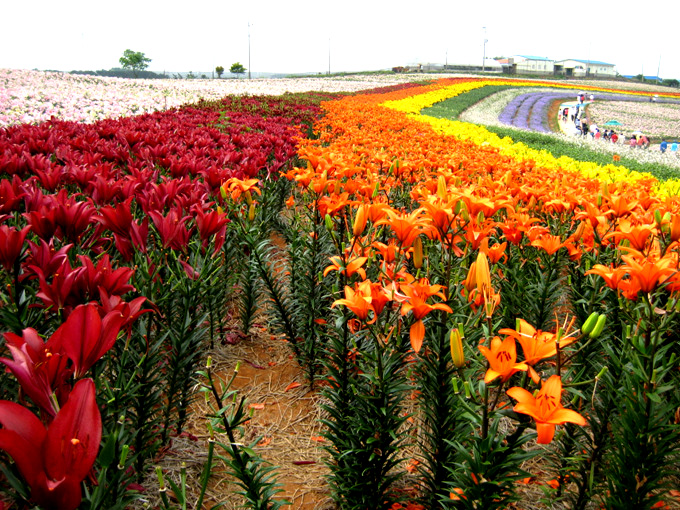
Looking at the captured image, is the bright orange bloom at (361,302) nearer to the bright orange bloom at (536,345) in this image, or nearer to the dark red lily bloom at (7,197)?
the bright orange bloom at (536,345)

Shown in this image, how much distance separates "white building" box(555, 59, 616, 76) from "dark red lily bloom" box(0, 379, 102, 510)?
92.3 m

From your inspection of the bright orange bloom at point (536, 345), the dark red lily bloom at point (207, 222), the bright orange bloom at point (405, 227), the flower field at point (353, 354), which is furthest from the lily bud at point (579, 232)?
the dark red lily bloom at point (207, 222)

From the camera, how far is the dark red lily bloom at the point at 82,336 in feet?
2.59

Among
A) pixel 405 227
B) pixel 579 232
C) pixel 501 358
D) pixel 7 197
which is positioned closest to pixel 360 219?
pixel 405 227

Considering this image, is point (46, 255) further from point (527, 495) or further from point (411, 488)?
point (527, 495)

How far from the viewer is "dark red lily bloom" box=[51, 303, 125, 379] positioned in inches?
31.0

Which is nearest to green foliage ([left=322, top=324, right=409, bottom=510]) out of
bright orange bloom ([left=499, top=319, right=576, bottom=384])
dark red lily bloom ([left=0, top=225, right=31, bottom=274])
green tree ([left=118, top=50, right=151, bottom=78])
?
bright orange bloom ([left=499, top=319, right=576, bottom=384])

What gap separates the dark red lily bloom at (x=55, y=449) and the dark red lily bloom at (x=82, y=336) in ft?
0.61

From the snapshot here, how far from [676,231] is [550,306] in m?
0.91

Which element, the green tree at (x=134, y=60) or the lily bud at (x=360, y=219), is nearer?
the lily bud at (x=360, y=219)

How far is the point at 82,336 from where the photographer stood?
2.65 feet

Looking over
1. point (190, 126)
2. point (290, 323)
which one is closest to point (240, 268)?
point (290, 323)

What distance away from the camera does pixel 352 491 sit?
1514mm

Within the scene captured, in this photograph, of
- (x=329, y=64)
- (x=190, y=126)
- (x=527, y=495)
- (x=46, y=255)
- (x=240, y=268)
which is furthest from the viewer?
(x=329, y=64)
